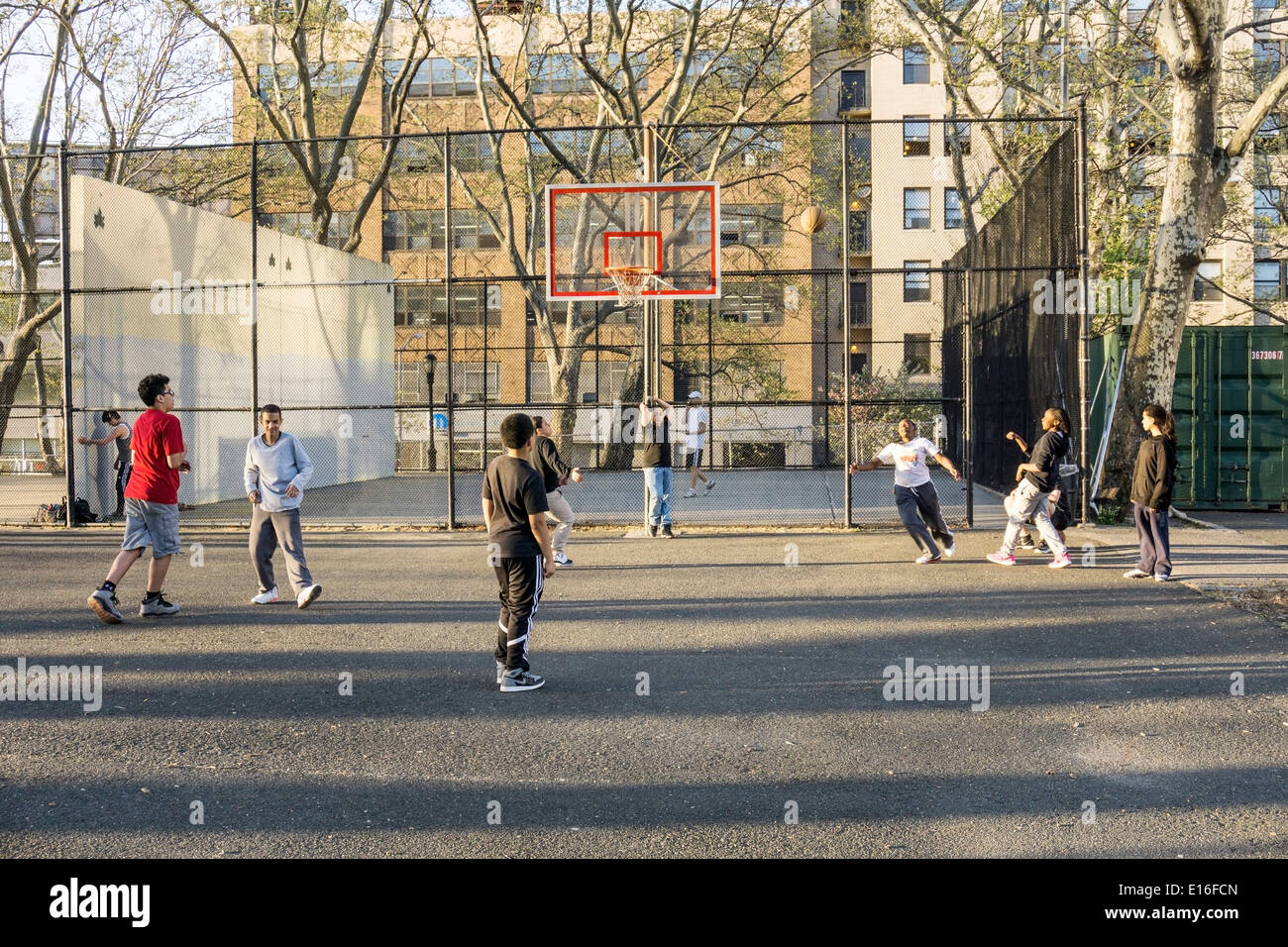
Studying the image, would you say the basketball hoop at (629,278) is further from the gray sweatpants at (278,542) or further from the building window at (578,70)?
the building window at (578,70)

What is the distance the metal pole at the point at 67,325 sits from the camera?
17.1m

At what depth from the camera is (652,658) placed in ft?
27.5

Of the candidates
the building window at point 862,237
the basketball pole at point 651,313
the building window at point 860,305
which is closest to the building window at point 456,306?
the building window at point 862,237

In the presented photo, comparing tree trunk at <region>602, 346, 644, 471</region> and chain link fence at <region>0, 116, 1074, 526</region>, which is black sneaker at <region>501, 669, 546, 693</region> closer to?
chain link fence at <region>0, 116, 1074, 526</region>

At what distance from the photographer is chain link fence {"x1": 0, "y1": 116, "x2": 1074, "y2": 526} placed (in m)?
19.2

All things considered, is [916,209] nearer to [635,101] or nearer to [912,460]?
[635,101]

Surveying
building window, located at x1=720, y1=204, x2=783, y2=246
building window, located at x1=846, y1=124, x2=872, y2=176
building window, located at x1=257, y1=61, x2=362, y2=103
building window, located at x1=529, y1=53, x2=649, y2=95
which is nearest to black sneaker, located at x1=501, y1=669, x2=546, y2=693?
building window, located at x1=529, y1=53, x2=649, y2=95

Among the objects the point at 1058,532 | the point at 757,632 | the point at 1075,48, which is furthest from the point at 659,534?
the point at 1075,48

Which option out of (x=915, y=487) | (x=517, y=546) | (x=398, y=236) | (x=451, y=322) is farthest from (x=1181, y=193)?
(x=398, y=236)

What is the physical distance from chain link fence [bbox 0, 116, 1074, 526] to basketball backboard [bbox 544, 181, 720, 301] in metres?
0.39

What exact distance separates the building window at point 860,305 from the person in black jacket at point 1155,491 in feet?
146

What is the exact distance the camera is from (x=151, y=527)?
9883 mm
